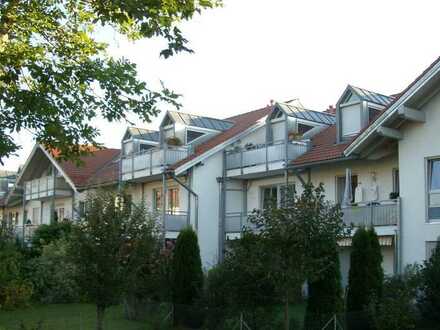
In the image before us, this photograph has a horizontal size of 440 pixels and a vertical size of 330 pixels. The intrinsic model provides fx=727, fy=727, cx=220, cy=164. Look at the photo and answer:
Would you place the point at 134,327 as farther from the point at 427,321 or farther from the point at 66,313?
the point at 427,321

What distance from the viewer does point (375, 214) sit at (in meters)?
24.4

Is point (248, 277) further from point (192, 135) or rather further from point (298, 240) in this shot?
point (192, 135)

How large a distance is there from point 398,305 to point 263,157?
1368cm

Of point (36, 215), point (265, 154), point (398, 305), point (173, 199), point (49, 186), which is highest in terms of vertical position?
point (265, 154)

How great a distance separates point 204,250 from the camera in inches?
1283

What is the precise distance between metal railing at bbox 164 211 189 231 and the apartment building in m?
0.05

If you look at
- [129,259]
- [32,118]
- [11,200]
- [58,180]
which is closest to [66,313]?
[129,259]

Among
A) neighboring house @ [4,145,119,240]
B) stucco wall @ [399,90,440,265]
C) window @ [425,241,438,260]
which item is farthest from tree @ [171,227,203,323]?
neighboring house @ [4,145,119,240]

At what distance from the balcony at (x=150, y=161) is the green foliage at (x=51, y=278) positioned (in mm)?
5468

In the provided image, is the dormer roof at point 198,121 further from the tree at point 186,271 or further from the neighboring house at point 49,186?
the tree at point 186,271

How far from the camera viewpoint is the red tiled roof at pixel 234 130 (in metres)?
32.7

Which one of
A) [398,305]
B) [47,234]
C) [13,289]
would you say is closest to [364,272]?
[398,305]

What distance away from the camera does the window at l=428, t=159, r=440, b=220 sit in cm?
2248

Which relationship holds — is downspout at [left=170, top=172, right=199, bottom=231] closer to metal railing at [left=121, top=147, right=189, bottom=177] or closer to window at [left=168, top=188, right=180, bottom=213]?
metal railing at [left=121, top=147, right=189, bottom=177]
